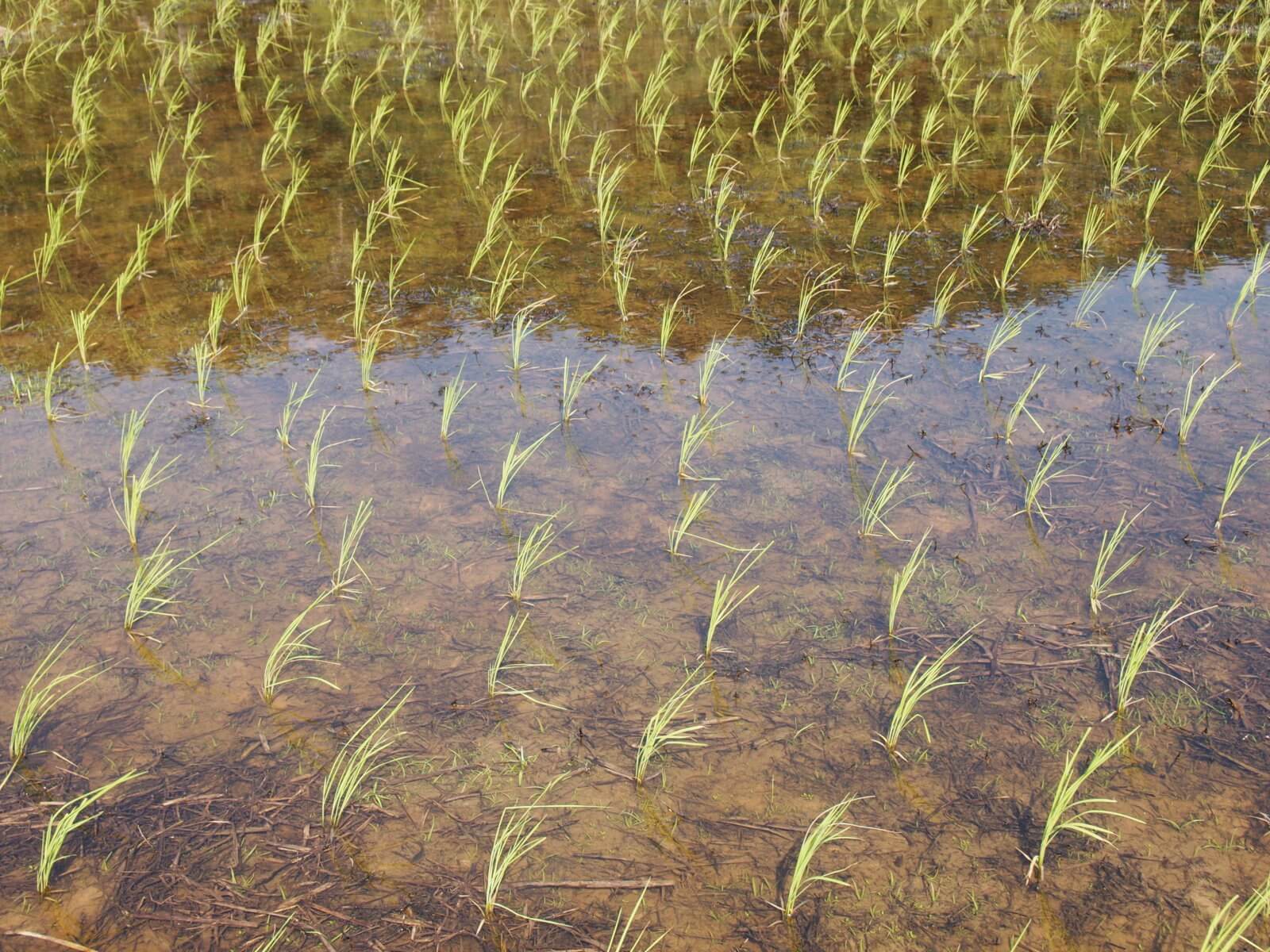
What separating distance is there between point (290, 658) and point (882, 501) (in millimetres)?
1807

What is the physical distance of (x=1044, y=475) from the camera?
11.7 feet

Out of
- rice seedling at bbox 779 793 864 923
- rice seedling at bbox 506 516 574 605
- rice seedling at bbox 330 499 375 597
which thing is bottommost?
rice seedling at bbox 330 499 375 597

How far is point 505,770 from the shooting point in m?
2.57

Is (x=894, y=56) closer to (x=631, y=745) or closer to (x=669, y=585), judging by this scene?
(x=669, y=585)

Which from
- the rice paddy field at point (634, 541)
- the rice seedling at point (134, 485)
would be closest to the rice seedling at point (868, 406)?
the rice paddy field at point (634, 541)

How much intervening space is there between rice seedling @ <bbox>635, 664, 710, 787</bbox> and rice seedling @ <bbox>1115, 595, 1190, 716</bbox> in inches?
42.3

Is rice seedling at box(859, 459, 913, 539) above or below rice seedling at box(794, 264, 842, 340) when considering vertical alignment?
above

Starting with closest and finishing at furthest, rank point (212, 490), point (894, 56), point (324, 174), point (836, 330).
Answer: point (212, 490)
point (836, 330)
point (324, 174)
point (894, 56)

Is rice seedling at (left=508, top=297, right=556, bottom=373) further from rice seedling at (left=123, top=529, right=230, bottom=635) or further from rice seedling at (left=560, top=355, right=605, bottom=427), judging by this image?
rice seedling at (left=123, top=529, right=230, bottom=635)

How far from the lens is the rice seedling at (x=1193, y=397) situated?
3.67 meters

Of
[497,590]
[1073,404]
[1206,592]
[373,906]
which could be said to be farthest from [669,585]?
[1073,404]

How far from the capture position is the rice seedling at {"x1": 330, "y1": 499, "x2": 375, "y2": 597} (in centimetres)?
315

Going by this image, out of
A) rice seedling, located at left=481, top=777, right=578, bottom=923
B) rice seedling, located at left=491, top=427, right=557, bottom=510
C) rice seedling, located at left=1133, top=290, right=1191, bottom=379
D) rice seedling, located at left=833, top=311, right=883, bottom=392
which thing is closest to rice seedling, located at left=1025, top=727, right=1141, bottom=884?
rice seedling, located at left=481, top=777, right=578, bottom=923

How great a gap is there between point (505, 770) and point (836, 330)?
2.83 m
